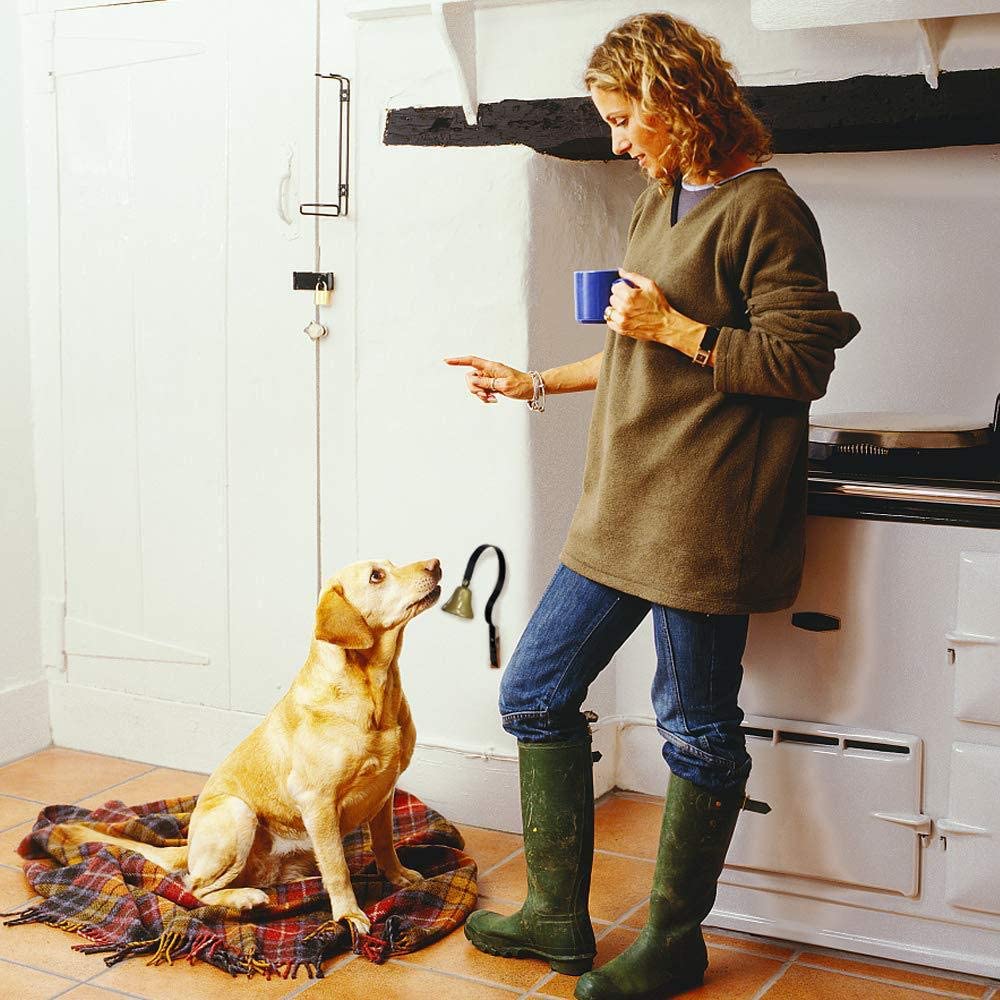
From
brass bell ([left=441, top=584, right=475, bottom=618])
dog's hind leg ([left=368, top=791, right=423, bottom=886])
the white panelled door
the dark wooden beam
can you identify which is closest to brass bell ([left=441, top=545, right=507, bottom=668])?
brass bell ([left=441, top=584, right=475, bottom=618])

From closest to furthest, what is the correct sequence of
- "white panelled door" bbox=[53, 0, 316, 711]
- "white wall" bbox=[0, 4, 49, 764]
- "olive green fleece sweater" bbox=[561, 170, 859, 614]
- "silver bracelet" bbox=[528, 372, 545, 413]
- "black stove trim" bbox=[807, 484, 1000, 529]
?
"olive green fleece sweater" bbox=[561, 170, 859, 614] < "black stove trim" bbox=[807, 484, 1000, 529] < "silver bracelet" bbox=[528, 372, 545, 413] < "white panelled door" bbox=[53, 0, 316, 711] < "white wall" bbox=[0, 4, 49, 764]

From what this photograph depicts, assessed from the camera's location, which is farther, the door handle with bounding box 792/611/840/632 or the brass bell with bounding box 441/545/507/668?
the brass bell with bounding box 441/545/507/668

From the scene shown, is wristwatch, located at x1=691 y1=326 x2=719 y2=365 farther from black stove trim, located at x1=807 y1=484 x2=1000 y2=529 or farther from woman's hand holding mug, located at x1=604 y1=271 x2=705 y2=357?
black stove trim, located at x1=807 y1=484 x2=1000 y2=529

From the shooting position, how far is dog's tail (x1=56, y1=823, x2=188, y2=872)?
8.73ft

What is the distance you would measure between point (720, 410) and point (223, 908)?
51.0 inches

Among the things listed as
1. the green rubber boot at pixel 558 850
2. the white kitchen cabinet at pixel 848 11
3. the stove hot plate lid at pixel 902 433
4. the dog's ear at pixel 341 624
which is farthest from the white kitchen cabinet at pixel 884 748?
the white kitchen cabinet at pixel 848 11

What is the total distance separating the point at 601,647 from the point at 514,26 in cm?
134

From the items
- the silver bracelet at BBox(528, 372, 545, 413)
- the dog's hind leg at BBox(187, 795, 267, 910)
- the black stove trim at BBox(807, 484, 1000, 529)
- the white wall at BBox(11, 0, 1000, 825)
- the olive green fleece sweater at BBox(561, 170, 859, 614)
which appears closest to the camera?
the olive green fleece sweater at BBox(561, 170, 859, 614)

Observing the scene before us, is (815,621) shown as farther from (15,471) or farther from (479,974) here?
(15,471)

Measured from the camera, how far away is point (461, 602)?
302cm

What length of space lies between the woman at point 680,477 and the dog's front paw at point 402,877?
39cm

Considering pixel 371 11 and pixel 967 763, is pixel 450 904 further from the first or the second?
pixel 371 11

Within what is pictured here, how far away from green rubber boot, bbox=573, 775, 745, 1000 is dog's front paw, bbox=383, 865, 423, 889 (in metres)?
0.50

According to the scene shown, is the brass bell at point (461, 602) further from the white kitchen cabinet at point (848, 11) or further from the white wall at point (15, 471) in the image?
the white kitchen cabinet at point (848, 11)
